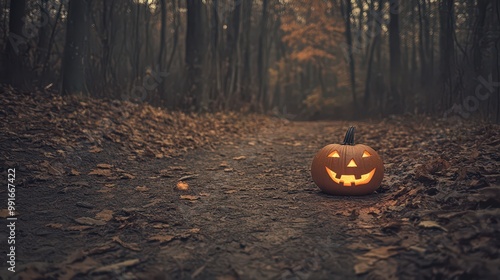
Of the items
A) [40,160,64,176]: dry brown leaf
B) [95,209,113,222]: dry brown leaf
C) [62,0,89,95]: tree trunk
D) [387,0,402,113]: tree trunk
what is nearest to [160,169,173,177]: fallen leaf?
[40,160,64,176]: dry brown leaf

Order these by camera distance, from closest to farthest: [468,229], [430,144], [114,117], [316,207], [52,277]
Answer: [52,277], [468,229], [316,207], [430,144], [114,117]

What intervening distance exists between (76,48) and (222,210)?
21.5 ft

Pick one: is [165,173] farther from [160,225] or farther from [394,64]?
[394,64]

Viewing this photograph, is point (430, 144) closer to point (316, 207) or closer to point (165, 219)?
point (316, 207)

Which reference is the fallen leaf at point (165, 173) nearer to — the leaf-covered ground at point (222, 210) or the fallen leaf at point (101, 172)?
the leaf-covered ground at point (222, 210)

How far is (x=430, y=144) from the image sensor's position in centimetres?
628

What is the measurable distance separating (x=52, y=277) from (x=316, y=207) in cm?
239

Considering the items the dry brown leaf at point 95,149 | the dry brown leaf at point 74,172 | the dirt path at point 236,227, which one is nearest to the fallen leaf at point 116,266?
the dirt path at point 236,227

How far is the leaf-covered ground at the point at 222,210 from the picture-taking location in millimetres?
2404

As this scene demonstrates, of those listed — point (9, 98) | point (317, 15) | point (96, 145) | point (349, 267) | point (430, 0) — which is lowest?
point (349, 267)

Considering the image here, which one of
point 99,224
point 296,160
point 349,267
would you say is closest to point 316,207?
point 349,267

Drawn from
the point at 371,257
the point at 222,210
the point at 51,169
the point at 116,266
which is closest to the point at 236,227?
the point at 222,210

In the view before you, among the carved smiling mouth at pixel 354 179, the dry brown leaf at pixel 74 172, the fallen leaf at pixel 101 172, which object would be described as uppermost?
the dry brown leaf at pixel 74 172

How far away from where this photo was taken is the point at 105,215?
3.48 meters
